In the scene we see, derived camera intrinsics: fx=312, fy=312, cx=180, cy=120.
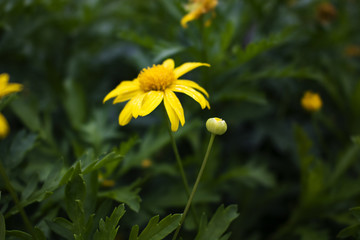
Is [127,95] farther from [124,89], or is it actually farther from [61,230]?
[61,230]

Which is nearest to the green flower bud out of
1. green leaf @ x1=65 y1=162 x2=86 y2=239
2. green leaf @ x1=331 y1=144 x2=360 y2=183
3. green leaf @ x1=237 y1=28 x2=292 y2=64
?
green leaf @ x1=65 y1=162 x2=86 y2=239

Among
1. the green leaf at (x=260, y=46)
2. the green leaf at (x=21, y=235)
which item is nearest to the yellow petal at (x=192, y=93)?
the green leaf at (x=260, y=46)

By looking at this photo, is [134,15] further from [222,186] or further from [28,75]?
[222,186]

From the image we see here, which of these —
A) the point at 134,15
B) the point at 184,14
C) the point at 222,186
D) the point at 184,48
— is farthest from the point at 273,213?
the point at 134,15

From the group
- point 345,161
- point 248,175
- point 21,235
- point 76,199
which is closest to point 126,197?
point 76,199

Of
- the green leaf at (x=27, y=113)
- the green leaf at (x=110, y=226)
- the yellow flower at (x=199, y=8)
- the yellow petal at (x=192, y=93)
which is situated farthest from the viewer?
the green leaf at (x=27, y=113)

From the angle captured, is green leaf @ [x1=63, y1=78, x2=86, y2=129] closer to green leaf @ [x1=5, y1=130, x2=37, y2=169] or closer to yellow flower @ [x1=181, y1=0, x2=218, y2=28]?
green leaf @ [x1=5, y1=130, x2=37, y2=169]

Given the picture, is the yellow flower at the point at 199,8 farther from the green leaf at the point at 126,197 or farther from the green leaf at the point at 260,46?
the green leaf at the point at 126,197
